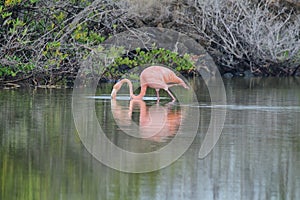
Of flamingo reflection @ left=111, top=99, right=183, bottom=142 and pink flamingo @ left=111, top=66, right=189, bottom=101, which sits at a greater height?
pink flamingo @ left=111, top=66, right=189, bottom=101

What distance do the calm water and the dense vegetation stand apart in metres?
2.14

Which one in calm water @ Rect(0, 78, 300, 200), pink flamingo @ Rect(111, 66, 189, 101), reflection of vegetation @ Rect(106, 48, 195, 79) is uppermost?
reflection of vegetation @ Rect(106, 48, 195, 79)

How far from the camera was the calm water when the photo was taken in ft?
22.6

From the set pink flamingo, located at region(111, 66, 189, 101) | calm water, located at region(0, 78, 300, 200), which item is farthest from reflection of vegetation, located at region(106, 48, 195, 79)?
calm water, located at region(0, 78, 300, 200)

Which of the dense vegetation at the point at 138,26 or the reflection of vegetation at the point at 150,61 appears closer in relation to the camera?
the dense vegetation at the point at 138,26

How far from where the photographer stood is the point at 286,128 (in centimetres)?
1070

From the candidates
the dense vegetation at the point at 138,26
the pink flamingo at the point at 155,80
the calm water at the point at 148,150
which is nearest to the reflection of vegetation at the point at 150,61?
the dense vegetation at the point at 138,26

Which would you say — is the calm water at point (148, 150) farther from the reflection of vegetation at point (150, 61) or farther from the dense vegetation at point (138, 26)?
the reflection of vegetation at point (150, 61)

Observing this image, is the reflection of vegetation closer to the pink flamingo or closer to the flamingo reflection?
the pink flamingo

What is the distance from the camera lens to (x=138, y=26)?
21641 mm

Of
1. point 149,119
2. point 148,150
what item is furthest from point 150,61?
point 148,150

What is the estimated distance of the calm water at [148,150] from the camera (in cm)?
688

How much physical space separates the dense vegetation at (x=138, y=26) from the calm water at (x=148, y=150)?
2.14 metres

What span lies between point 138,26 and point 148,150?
13.0 m
